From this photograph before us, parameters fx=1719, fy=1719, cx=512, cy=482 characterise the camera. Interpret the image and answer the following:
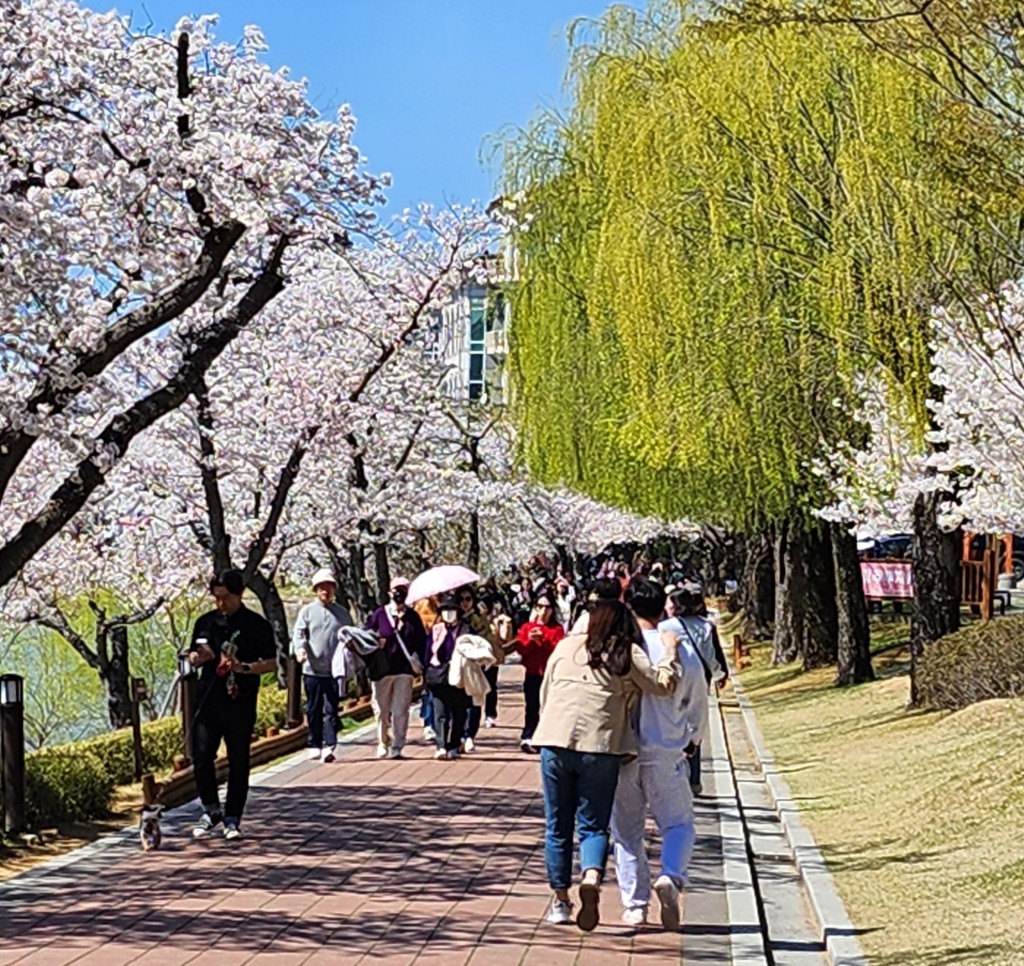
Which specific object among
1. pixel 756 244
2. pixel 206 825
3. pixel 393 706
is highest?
pixel 756 244

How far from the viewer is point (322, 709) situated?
16.7m

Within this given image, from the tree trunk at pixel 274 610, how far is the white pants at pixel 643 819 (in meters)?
12.1

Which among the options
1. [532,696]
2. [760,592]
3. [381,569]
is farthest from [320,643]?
[760,592]

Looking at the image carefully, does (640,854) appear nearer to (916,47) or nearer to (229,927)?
(229,927)

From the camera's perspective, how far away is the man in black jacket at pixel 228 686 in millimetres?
11188

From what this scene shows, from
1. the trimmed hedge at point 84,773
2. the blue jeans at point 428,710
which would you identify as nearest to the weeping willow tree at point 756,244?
the blue jeans at point 428,710

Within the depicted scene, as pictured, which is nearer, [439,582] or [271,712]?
[439,582]

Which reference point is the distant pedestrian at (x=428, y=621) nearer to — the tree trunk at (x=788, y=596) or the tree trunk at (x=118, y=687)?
the tree trunk at (x=118, y=687)

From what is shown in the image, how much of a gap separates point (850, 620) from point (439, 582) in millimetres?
7655

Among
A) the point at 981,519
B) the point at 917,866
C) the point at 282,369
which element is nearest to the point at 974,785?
the point at 917,866

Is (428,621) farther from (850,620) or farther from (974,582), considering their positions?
(974,582)

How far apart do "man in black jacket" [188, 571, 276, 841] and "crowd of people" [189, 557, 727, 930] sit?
11 millimetres

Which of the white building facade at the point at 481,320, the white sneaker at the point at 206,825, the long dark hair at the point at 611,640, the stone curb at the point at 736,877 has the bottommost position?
the stone curb at the point at 736,877

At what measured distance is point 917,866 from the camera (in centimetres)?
1069
